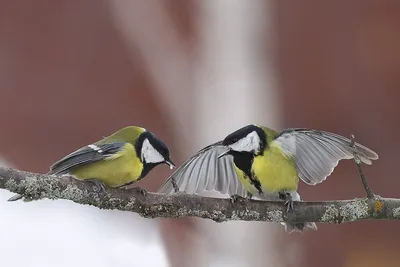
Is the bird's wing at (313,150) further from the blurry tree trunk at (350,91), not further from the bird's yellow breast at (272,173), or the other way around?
the blurry tree trunk at (350,91)

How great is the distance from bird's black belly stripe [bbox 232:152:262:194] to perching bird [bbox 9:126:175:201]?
11cm

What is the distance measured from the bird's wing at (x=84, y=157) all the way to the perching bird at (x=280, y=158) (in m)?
0.10

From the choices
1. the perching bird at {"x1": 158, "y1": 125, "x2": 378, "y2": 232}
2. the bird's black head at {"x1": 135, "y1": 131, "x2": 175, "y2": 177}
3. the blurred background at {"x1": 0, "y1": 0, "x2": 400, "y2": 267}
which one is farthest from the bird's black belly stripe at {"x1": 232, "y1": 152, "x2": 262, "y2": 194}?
the blurred background at {"x1": 0, "y1": 0, "x2": 400, "y2": 267}

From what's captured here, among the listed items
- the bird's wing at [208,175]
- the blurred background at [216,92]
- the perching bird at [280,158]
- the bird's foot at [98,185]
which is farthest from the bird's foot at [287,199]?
the blurred background at [216,92]

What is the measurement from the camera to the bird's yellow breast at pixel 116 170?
88 cm

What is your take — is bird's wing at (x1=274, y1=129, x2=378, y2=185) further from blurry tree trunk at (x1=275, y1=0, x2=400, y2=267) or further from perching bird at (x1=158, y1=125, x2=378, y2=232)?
blurry tree trunk at (x1=275, y1=0, x2=400, y2=267)

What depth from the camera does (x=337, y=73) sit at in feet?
5.69

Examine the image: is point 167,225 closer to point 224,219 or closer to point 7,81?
point 7,81

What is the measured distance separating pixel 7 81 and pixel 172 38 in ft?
1.50

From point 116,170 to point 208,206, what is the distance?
0.15m

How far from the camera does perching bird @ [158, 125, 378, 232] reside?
0.93 meters

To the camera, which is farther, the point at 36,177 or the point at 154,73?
the point at 154,73

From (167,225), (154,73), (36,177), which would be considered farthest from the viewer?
(154,73)

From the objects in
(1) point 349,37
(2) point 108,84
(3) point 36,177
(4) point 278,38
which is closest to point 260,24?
(4) point 278,38
